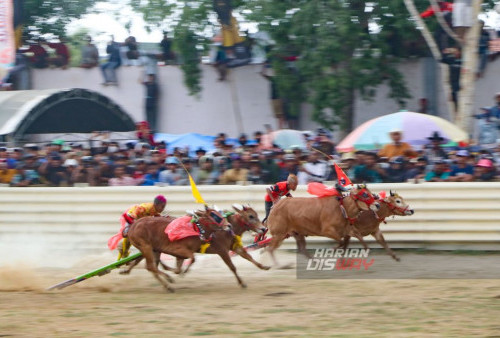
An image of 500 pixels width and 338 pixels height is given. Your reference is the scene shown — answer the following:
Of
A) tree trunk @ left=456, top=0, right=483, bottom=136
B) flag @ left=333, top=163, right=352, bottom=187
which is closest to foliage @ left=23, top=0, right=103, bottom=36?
tree trunk @ left=456, top=0, right=483, bottom=136

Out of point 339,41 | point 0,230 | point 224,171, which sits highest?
point 339,41

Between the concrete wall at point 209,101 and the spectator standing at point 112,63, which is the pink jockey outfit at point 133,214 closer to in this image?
the concrete wall at point 209,101

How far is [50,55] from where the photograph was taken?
26.0m

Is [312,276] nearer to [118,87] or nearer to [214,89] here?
[214,89]

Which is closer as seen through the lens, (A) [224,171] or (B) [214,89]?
(A) [224,171]

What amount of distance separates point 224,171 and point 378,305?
6.01 metres

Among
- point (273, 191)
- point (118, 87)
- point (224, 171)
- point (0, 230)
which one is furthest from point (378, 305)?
point (118, 87)

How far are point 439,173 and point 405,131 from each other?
1.97m

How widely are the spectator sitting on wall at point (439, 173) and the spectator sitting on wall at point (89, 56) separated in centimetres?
1413

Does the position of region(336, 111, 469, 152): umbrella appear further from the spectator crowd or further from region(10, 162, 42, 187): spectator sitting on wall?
region(10, 162, 42, 187): spectator sitting on wall

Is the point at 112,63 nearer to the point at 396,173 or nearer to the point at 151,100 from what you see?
the point at 151,100

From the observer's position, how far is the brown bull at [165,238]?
421 inches

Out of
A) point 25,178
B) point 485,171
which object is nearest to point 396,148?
point 485,171

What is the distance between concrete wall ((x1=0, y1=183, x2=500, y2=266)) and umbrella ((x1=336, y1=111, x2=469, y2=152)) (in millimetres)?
2256
